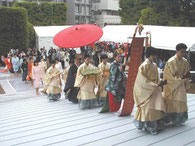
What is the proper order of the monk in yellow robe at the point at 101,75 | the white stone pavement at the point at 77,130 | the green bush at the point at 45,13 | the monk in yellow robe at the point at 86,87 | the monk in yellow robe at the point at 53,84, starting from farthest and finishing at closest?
the green bush at the point at 45,13, the monk in yellow robe at the point at 53,84, the monk in yellow robe at the point at 101,75, the monk in yellow robe at the point at 86,87, the white stone pavement at the point at 77,130

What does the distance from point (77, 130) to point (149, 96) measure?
166 cm

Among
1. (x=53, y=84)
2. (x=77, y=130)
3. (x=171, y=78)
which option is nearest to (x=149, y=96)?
(x=171, y=78)

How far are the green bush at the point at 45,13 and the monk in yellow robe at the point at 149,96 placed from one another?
3244 centimetres

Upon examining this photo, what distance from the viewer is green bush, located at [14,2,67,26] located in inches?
1389

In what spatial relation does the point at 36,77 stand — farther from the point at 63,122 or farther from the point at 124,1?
the point at 124,1

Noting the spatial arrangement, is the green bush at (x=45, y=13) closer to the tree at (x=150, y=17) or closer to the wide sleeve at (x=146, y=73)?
the tree at (x=150, y=17)

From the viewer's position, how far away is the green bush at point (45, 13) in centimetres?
3528

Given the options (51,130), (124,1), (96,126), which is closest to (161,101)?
(96,126)

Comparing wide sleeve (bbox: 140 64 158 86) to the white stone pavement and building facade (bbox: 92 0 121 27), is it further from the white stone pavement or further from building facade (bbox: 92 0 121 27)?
building facade (bbox: 92 0 121 27)

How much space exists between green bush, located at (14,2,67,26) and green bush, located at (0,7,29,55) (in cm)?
1271

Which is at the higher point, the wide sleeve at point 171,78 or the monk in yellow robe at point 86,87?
the wide sleeve at point 171,78

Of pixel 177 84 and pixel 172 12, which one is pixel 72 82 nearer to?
pixel 177 84

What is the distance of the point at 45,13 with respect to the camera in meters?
36.4

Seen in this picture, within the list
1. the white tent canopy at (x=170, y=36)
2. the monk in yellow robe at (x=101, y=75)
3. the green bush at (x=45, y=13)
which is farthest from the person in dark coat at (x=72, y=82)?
the green bush at (x=45, y=13)
